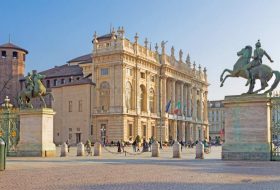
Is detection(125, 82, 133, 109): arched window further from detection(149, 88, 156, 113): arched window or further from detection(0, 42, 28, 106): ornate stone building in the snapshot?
detection(0, 42, 28, 106): ornate stone building

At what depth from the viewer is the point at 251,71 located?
84.2 ft

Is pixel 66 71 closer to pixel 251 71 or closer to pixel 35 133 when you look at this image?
pixel 35 133

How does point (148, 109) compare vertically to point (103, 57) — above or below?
below

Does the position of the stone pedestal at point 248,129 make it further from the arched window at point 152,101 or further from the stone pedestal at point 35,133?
the arched window at point 152,101

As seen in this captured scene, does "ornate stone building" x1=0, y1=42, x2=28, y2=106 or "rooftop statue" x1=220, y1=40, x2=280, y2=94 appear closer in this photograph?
"rooftop statue" x1=220, y1=40, x2=280, y2=94

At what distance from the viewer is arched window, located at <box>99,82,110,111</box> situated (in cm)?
7819

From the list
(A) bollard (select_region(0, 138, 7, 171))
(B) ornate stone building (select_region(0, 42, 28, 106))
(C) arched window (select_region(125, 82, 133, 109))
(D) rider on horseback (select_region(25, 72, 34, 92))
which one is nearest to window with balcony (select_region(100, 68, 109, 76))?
(C) arched window (select_region(125, 82, 133, 109))

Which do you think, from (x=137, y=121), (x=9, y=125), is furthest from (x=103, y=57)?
(x=9, y=125)

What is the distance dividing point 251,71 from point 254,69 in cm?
20

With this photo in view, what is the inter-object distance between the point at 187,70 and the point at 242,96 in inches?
3128

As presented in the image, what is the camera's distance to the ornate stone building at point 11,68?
334 feet

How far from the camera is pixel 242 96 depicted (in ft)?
84.8

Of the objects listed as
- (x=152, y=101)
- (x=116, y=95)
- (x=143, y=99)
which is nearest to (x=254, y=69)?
(x=116, y=95)

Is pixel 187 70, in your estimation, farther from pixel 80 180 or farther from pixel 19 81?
pixel 80 180
